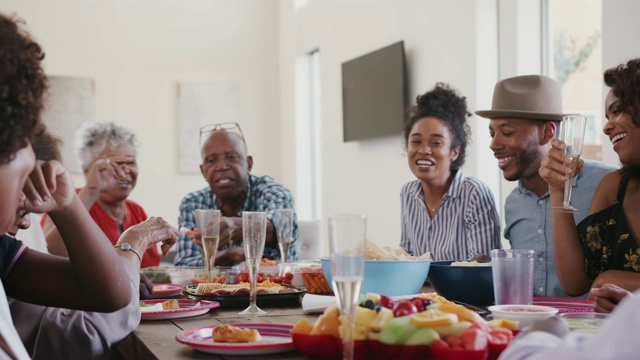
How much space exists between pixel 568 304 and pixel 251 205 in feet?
6.71

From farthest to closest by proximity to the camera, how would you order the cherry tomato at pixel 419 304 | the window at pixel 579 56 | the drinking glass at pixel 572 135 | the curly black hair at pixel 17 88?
the window at pixel 579 56
the drinking glass at pixel 572 135
the cherry tomato at pixel 419 304
the curly black hair at pixel 17 88

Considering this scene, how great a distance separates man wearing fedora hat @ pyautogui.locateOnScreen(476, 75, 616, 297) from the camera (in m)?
2.59

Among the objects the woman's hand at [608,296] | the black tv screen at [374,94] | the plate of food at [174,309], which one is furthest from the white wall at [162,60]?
the woman's hand at [608,296]

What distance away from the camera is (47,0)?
675 cm

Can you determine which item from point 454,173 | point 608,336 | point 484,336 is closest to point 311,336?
point 484,336

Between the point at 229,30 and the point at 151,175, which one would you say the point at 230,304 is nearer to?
the point at 151,175

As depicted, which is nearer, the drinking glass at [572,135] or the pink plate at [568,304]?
the pink plate at [568,304]

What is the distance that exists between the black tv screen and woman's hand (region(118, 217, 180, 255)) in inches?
129

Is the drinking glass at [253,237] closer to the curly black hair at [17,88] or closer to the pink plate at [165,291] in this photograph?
the pink plate at [165,291]

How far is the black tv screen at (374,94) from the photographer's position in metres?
5.07

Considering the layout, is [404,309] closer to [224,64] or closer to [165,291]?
[165,291]

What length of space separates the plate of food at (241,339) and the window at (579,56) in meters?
2.71

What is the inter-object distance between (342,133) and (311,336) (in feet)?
16.6

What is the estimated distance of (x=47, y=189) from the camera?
1.38 metres
